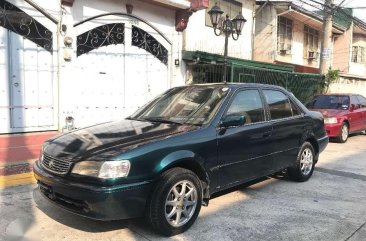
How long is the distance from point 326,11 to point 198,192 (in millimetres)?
16398

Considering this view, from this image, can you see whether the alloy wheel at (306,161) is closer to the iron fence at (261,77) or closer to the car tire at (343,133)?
the car tire at (343,133)

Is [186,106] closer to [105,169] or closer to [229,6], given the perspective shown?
[105,169]

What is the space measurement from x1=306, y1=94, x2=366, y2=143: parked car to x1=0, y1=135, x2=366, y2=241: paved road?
561 centimetres

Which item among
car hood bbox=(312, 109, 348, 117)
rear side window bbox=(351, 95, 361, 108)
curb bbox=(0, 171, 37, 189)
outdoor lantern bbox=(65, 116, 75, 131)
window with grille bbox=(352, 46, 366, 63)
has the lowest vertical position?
curb bbox=(0, 171, 37, 189)

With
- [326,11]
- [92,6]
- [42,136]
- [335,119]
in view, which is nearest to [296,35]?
[326,11]

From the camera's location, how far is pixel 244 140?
517 cm

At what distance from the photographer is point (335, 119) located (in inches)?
473

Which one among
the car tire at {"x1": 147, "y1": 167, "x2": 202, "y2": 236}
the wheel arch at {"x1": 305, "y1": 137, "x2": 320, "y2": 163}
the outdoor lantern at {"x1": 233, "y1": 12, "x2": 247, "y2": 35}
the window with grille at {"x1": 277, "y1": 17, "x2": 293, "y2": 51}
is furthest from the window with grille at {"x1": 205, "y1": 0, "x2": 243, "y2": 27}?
the car tire at {"x1": 147, "y1": 167, "x2": 202, "y2": 236}

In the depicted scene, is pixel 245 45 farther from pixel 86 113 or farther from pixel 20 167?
pixel 20 167

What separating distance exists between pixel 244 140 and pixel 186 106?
0.87 meters

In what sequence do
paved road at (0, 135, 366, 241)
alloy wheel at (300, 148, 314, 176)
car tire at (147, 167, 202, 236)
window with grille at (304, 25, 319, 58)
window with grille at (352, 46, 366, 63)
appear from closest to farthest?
car tire at (147, 167, 202, 236), paved road at (0, 135, 366, 241), alloy wheel at (300, 148, 314, 176), window with grille at (304, 25, 319, 58), window with grille at (352, 46, 366, 63)

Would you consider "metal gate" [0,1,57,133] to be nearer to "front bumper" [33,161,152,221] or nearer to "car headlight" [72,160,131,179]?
"front bumper" [33,161,152,221]

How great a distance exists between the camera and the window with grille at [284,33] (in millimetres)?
22266

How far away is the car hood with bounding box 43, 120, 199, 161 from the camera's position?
4.07 metres
